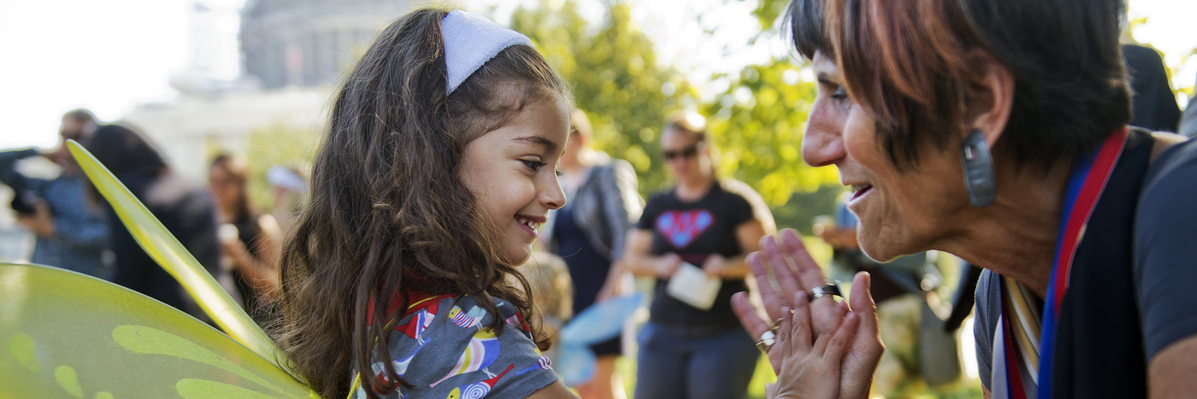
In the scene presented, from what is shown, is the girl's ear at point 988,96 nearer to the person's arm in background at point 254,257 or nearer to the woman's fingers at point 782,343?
the woman's fingers at point 782,343

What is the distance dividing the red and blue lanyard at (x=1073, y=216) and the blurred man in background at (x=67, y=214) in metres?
4.38

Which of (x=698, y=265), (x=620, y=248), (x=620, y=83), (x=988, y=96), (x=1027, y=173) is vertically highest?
(x=988, y=96)

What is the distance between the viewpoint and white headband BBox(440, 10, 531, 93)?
5.40ft

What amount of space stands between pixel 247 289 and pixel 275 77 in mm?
71066

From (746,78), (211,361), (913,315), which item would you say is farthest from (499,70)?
(746,78)

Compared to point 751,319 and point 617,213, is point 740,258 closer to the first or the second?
point 617,213

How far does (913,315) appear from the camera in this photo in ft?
15.4

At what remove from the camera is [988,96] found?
1216 mm

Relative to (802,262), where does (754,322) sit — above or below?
below

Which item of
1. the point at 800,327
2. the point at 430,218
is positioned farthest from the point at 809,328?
the point at 430,218

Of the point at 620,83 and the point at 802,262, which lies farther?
the point at 620,83

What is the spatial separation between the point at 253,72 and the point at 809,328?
78281 mm

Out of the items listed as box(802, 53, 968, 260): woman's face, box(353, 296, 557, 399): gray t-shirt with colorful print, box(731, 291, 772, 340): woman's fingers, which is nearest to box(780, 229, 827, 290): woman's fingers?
box(731, 291, 772, 340): woman's fingers

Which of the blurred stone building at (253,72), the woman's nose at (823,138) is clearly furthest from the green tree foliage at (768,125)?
the blurred stone building at (253,72)
